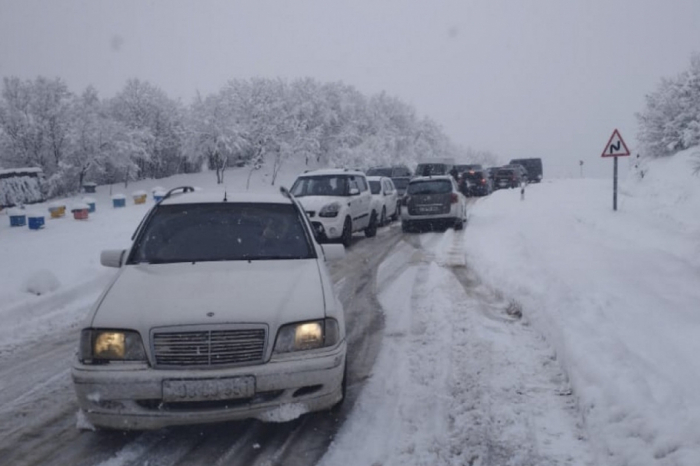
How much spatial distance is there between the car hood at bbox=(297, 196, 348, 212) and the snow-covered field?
7.13ft

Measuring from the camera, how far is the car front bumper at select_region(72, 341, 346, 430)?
359 centimetres

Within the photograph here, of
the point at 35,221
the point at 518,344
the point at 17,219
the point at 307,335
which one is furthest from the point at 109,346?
the point at 17,219

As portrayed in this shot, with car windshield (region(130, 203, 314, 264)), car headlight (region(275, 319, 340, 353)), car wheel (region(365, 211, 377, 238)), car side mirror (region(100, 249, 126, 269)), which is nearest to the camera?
car headlight (region(275, 319, 340, 353))

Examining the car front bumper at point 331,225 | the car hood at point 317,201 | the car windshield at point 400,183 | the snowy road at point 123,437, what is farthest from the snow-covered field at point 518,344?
the car windshield at point 400,183

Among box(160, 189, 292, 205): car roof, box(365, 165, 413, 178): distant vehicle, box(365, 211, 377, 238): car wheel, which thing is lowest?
box(365, 211, 377, 238): car wheel

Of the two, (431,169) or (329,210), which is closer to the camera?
(329,210)

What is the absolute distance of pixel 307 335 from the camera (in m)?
3.91

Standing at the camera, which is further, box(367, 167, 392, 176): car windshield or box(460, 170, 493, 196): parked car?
box(460, 170, 493, 196): parked car

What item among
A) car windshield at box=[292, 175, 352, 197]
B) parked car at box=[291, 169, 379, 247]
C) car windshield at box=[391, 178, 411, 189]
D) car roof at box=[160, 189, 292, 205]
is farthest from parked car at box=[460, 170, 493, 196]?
car roof at box=[160, 189, 292, 205]

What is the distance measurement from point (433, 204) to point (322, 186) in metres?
4.17

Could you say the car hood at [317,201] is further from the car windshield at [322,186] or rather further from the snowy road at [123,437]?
the snowy road at [123,437]

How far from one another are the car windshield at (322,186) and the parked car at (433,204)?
325 cm

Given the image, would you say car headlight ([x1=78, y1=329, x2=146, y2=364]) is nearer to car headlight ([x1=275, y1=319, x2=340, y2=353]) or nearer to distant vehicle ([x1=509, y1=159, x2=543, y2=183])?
car headlight ([x1=275, y1=319, x2=340, y2=353])

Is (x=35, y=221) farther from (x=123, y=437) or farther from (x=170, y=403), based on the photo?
(x=170, y=403)
